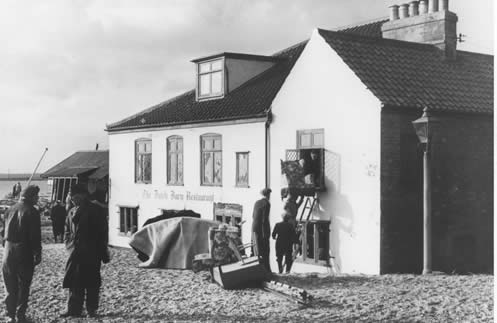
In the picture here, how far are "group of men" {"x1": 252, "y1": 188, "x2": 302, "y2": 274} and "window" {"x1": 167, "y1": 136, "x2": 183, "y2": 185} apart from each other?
23.6 feet

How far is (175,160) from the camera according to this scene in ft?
77.9

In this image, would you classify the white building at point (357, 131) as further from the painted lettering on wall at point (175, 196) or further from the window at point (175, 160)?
the window at point (175, 160)

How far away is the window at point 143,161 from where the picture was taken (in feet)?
82.4

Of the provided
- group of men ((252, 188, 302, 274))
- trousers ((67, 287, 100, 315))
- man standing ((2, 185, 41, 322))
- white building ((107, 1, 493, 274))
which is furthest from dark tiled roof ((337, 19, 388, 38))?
man standing ((2, 185, 41, 322))

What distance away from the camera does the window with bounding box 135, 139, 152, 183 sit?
82.4ft

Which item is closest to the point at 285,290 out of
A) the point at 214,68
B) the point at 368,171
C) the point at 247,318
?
the point at 247,318

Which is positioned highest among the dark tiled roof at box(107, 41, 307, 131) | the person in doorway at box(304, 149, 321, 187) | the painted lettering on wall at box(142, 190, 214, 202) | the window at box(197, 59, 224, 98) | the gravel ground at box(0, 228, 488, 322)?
the window at box(197, 59, 224, 98)

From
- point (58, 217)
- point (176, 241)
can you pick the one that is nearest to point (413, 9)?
point (176, 241)

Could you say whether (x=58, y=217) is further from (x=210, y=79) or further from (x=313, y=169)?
(x=313, y=169)

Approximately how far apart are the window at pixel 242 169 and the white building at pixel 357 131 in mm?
31

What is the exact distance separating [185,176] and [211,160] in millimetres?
1467

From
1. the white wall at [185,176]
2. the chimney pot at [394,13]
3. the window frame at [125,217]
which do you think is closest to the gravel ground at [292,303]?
the white wall at [185,176]

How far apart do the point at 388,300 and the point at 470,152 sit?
7.80 m

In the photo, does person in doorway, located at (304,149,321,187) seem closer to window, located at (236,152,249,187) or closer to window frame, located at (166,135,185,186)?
window, located at (236,152,249,187)
